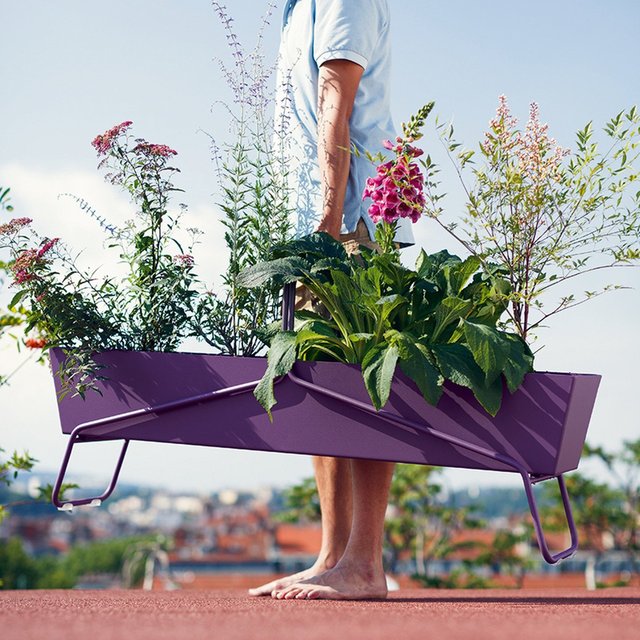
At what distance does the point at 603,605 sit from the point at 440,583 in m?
3.85

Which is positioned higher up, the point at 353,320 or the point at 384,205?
the point at 384,205

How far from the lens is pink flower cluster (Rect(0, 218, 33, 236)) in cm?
312

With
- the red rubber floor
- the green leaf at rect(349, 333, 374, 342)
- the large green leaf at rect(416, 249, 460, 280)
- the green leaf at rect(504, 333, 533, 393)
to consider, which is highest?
the large green leaf at rect(416, 249, 460, 280)

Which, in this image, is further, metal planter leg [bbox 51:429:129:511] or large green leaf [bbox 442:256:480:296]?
metal planter leg [bbox 51:429:129:511]

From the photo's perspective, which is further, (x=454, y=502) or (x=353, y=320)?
(x=454, y=502)

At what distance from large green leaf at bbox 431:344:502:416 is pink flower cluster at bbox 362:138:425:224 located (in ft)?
1.63

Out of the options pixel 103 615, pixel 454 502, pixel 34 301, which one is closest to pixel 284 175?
pixel 34 301

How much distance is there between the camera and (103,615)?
2.27 meters

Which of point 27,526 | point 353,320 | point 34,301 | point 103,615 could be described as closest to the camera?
point 103,615

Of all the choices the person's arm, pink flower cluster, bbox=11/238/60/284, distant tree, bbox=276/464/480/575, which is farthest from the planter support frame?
distant tree, bbox=276/464/480/575

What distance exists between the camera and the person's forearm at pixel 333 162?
2.93 m

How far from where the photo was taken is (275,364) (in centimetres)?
262

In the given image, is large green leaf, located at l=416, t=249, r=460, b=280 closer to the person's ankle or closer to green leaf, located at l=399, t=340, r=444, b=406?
green leaf, located at l=399, t=340, r=444, b=406

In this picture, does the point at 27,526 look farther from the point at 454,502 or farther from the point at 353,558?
the point at 353,558
